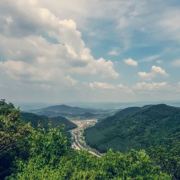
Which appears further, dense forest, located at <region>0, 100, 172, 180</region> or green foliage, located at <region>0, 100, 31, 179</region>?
green foliage, located at <region>0, 100, 31, 179</region>

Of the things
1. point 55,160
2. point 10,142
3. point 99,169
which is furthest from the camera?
point 10,142

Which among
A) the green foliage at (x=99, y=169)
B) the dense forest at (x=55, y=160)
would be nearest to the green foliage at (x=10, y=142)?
the dense forest at (x=55, y=160)

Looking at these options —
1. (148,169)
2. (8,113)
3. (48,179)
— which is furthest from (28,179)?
(8,113)

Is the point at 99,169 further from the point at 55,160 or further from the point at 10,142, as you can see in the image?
the point at 10,142

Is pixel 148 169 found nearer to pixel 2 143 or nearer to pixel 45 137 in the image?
pixel 45 137

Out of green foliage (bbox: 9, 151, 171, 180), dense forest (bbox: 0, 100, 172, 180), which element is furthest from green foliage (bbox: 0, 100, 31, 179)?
green foliage (bbox: 9, 151, 171, 180)

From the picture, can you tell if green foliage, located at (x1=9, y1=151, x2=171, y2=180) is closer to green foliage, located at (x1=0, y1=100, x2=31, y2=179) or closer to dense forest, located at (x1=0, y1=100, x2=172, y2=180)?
dense forest, located at (x1=0, y1=100, x2=172, y2=180)

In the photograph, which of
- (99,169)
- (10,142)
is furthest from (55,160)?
(10,142)

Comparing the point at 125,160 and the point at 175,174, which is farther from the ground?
the point at 125,160
